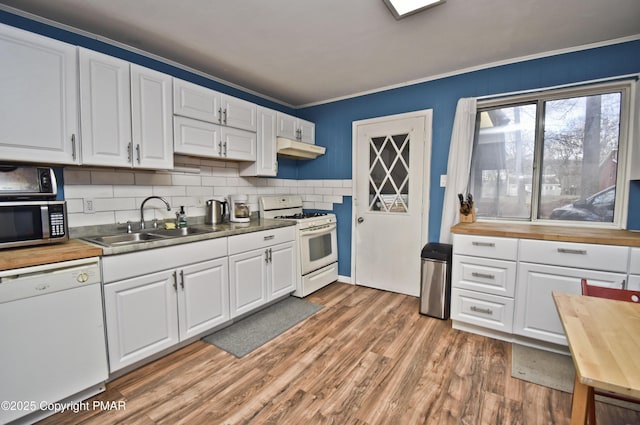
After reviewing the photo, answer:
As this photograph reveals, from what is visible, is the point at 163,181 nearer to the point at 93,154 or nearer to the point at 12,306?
the point at 93,154

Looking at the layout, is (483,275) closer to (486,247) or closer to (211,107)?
(486,247)

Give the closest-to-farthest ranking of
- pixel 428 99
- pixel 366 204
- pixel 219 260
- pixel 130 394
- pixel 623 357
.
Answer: pixel 623 357 < pixel 130 394 < pixel 219 260 < pixel 428 99 < pixel 366 204

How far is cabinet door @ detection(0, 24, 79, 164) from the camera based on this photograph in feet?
5.40

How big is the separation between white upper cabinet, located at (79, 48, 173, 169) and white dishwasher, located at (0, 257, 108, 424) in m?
0.84

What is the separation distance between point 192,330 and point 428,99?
3.23 metres

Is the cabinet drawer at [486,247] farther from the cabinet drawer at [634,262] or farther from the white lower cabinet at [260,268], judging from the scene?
the white lower cabinet at [260,268]

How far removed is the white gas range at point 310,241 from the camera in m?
3.26

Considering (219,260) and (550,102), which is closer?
(219,260)

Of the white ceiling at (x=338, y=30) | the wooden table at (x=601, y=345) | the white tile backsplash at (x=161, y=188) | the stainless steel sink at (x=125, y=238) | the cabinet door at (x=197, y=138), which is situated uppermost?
the white ceiling at (x=338, y=30)

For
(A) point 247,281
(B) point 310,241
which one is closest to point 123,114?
(A) point 247,281

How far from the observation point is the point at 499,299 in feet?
7.75

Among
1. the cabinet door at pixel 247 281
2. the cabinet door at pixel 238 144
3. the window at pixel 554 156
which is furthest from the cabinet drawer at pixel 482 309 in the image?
the cabinet door at pixel 238 144

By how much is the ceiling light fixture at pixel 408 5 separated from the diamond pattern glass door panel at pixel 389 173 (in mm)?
1516

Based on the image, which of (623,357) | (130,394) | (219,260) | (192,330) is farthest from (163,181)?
(623,357)
